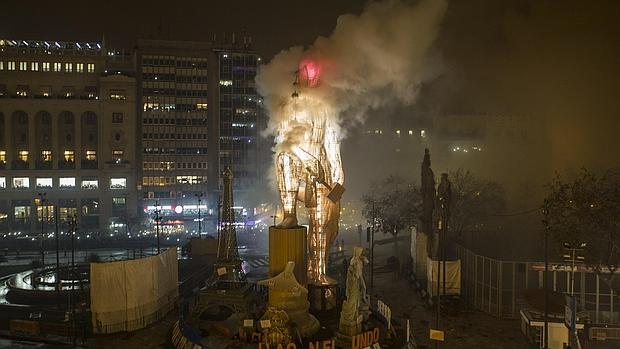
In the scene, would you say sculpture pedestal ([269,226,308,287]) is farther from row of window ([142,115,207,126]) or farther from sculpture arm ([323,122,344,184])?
row of window ([142,115,207,126])

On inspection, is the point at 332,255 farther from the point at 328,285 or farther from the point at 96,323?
the point at 96,323

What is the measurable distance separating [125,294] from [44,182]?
6818 centimetres

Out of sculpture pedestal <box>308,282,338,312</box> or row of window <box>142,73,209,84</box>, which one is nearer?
sculpture pedestal <box>308,282,338,312</box>

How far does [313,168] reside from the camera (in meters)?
30.6

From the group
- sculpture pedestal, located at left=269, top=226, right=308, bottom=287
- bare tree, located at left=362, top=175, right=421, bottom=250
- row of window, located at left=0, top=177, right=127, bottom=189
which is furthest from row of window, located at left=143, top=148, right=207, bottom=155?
sculpture pedestal, located at left=269, top=226, right=308, bottom=287

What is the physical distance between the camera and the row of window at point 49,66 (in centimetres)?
8888

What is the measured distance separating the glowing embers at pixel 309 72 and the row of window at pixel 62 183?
67.7 meters

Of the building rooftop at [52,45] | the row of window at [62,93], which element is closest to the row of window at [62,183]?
the row of window at [62,93]

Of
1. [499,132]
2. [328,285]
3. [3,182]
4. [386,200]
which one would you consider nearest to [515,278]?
[328,285]

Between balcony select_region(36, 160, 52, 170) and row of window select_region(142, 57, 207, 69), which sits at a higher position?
row of window select_region(142, 57, 207, 69)

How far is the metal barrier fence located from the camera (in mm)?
30422

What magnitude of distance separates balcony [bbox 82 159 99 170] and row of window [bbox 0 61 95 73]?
1665 centimetres

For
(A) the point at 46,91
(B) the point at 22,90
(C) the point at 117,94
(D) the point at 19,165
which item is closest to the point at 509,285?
(C) the point at 117,94

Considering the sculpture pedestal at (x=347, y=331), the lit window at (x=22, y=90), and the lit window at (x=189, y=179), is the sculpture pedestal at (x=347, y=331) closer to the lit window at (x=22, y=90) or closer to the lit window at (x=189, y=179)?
the lit window at (x=189, y=179)
